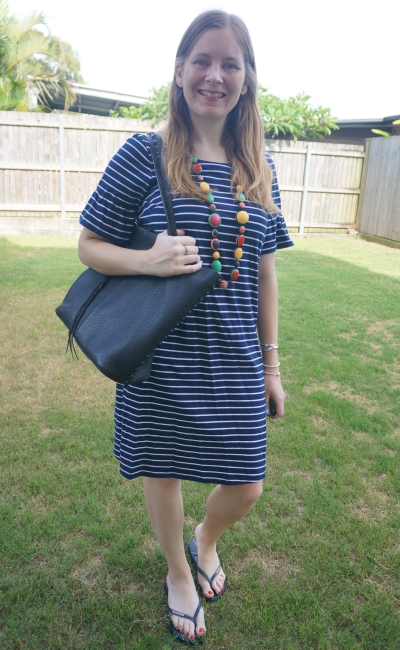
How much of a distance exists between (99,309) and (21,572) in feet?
3.97

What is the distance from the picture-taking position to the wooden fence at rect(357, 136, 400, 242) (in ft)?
33.3

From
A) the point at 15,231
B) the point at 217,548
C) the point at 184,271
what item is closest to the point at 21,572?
the point at 217,548

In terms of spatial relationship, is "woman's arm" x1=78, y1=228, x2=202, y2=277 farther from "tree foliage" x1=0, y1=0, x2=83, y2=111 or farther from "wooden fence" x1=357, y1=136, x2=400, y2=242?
"tree foliage" x1=0, y1=0, x2=83, y2=111

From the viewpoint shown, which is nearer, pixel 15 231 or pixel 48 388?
pixel 48 388

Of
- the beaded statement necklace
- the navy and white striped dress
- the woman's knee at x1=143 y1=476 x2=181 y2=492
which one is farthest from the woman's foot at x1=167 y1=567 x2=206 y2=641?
the beaded statement necklace

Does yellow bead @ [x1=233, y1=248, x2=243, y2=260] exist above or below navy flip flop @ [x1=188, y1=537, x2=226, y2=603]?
above

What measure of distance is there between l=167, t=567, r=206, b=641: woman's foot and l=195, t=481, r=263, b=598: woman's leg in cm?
12

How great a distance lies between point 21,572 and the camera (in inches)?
80.4

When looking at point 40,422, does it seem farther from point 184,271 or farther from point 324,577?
point 184,271

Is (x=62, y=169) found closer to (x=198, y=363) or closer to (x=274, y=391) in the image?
(x=274, y=391)

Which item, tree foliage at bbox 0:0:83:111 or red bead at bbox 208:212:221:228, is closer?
red bead at bbox 208:212:221:228

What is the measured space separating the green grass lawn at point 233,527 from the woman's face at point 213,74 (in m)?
1.69

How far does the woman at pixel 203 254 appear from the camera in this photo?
4.89ft

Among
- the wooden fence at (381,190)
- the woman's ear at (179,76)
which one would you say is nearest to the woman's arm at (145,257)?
the woman's ear at (179,76)
